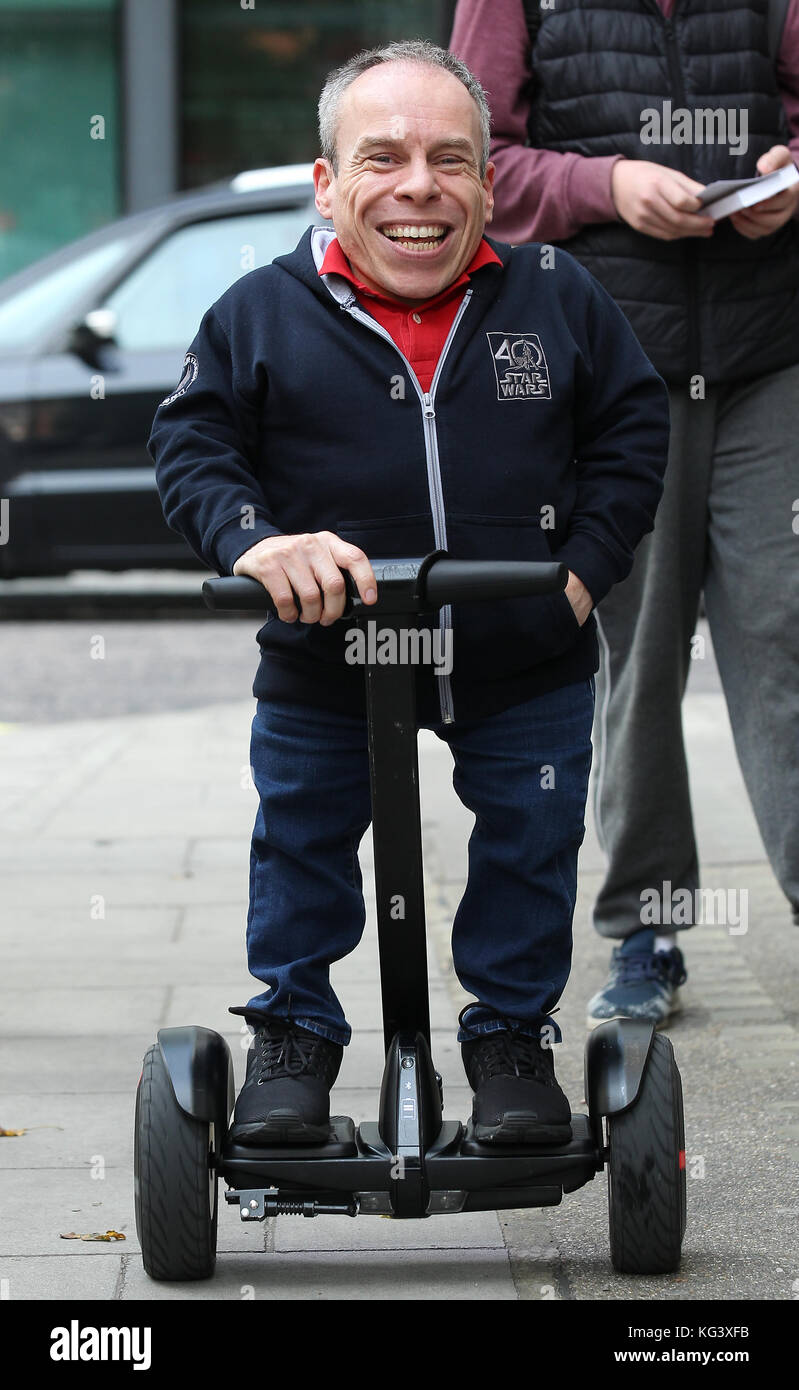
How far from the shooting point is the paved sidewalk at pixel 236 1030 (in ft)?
8.95

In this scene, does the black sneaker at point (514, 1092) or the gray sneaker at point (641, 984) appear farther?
the gray sneaker at point (641, 984)

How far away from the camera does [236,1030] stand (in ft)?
12.8

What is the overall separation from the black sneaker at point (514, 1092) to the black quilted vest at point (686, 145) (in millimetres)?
1385

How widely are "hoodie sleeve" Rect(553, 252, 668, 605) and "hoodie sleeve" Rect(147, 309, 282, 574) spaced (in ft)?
1.40

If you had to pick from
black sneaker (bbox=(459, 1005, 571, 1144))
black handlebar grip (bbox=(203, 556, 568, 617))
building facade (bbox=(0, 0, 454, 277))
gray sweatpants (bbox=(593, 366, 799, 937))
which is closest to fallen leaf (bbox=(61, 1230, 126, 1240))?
black sneaker (bbox=(459, 1005, 571, 1144))

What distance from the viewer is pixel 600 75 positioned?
3631 millimetres

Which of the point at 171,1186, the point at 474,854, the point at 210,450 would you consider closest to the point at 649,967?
the point at 474,854

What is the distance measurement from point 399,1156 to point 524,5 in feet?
6.95

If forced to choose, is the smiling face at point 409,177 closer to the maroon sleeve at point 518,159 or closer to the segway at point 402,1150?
the segway at point 402,1150

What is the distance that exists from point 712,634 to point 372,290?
4.37ft

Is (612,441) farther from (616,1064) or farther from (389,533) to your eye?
(616,1064)

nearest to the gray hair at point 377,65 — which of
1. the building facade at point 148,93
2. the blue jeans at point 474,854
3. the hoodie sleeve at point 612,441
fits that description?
the hoodie sleeve at point 612,441
